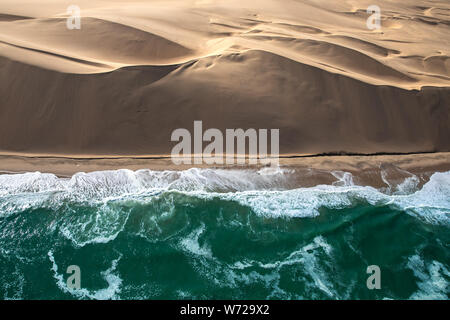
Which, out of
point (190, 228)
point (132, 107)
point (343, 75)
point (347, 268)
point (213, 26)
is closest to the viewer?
point (347, 268)

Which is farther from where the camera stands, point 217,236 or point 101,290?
point 217,236

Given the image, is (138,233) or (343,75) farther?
(343,75)

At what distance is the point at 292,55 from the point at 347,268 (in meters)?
3.79

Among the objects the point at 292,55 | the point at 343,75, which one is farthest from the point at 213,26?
the point at 343,75

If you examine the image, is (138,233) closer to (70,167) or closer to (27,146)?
(70,167)

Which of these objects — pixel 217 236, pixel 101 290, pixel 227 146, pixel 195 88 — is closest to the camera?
pixel 101 290

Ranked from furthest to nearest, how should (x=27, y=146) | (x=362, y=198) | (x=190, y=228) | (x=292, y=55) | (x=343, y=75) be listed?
(x=292, y=55) → (x=343, y=75) → (x=27, y=146) → (x=362, y=198) → (x=190, y=228)

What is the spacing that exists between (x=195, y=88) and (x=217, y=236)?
8.00 ft

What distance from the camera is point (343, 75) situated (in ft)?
18.7

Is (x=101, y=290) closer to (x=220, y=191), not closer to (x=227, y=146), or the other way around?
(x=220, y=191)

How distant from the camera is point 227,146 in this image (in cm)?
489

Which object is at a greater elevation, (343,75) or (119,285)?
(343,75)

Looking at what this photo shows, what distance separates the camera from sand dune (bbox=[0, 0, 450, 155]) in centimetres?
496
